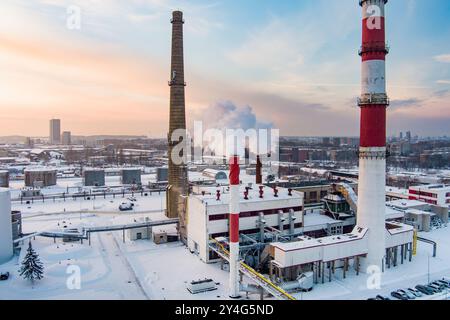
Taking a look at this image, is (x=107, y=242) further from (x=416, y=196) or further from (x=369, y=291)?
(x=416, y=196)

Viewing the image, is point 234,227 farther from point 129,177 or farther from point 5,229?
point 129,177

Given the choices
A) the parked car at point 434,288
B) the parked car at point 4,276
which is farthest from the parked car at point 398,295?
the parked car at point 4,276

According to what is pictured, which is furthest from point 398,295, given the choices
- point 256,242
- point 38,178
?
point 38,178

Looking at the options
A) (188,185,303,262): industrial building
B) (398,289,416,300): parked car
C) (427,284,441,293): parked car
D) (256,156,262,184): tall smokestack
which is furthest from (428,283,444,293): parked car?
(256,156,262,184): tall smokestack
